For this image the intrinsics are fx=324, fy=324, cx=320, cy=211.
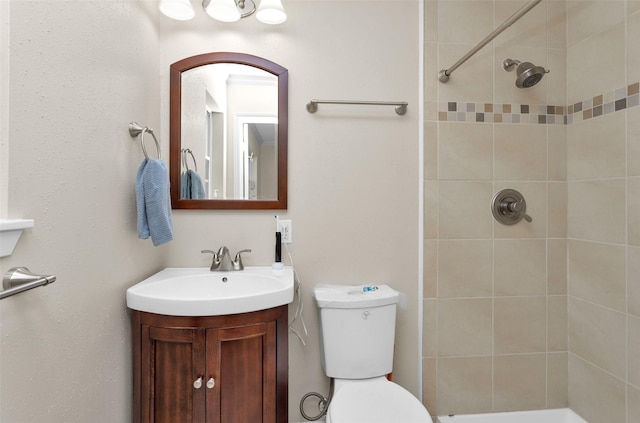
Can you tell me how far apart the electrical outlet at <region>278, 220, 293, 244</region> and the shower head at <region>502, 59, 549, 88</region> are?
133cm

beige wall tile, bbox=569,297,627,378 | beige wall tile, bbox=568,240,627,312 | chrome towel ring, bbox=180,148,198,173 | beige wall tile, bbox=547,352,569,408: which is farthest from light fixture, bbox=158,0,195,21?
beige wall tile, bbox=547,352,569,408

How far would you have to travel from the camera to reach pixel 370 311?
1476 mm

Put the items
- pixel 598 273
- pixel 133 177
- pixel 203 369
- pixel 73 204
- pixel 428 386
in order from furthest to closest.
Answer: pixel 428 386 → pixel 598 273 → pixel 133 177 → pixel 203 369 → pixel 73 204

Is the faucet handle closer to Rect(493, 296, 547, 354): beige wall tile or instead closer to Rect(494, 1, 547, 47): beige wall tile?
Rect(493, 296, 547, 354): beige wall tile

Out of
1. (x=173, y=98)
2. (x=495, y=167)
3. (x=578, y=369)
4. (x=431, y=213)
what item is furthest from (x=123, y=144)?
(x=578, y=369)

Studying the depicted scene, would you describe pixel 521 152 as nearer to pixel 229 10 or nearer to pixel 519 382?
pixel 519 382

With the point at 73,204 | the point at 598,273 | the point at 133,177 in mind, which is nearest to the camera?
the point at 73,204

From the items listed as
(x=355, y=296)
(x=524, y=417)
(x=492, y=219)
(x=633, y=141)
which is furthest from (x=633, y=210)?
(x=355, y=296)

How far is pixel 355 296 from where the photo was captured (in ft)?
4.96

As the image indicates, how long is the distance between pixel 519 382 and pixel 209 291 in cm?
167

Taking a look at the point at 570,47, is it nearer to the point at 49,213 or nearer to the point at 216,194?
the point at 216,194

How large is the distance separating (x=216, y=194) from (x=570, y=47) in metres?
2.02

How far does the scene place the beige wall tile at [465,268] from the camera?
66.4 inches

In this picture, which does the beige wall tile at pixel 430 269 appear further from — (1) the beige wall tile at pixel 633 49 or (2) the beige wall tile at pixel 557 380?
(1) the beige wall tile at pixel 633 49
